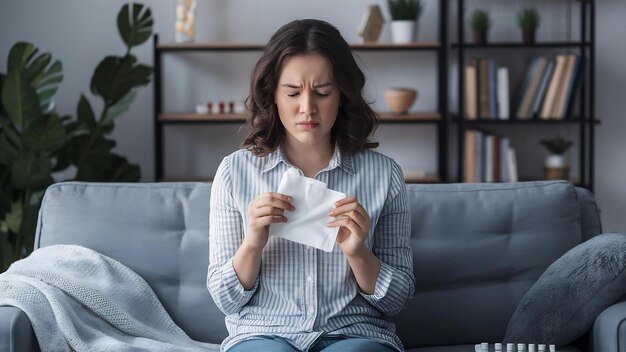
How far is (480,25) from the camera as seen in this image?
4777mm

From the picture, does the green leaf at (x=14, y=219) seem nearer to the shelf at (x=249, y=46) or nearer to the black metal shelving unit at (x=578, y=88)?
the shelf at (x=249, y=46)

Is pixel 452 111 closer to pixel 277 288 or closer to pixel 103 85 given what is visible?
pixel 103 85

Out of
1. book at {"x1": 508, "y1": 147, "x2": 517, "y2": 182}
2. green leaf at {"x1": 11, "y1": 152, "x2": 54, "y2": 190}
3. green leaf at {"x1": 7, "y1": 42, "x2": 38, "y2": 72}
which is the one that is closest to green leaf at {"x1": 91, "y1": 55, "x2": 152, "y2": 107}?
green leaf at {"x1": 7, "y1": 42, "x2": 38, "y2": 72}

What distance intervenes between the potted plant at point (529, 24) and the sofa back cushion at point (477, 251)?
235cm

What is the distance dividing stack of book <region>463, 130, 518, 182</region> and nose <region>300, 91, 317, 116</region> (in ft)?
9.67

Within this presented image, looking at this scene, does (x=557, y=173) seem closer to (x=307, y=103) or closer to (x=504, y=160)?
(x=504, y=160)

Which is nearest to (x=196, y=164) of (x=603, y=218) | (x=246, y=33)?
(x=246, y=33)

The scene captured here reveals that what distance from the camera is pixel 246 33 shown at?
5.05 metres

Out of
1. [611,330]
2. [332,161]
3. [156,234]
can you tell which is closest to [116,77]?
[156,234]

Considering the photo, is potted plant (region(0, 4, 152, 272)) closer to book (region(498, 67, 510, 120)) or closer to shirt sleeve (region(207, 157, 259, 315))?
book (region(498, 67, 510, 120))

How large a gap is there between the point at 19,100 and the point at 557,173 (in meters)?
2.64

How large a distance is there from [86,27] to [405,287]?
341cm

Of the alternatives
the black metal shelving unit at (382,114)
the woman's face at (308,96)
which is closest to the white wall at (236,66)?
the black metal shelving unit at (382,114)

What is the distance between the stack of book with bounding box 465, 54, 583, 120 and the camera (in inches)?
189
